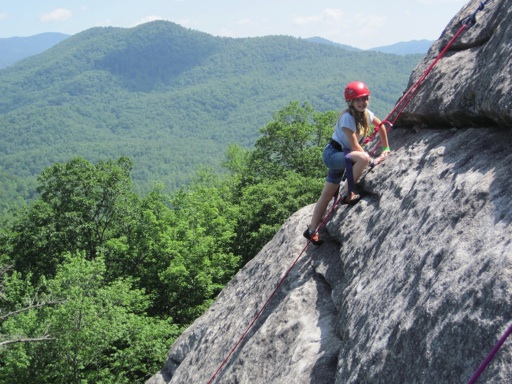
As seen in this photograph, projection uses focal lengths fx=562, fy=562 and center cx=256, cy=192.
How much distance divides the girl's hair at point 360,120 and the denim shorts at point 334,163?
0.41 meters

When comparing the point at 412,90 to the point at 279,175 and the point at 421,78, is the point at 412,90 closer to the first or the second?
the point at 421,78

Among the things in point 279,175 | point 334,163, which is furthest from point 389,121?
point 279,175

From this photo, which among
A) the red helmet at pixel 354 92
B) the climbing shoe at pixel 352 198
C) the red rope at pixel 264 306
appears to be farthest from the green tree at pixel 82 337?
the red helmet at pixel 354 92

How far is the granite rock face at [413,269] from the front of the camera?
4.52 meters

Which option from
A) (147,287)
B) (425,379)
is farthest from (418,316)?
(147,287)

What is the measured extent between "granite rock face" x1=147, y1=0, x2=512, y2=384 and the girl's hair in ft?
2.00

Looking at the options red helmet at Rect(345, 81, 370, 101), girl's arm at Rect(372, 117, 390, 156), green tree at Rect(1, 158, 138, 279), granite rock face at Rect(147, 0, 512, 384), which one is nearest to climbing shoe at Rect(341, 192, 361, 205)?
granite rock face at Rect(147, 0, 512, 384)

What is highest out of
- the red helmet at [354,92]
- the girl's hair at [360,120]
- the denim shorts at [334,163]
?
the red helmet at [354,92]

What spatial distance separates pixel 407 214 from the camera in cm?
645

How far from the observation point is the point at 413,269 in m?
5.54

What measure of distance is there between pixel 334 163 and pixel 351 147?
14.3 inches

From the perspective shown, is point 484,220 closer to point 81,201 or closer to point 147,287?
point 147,287

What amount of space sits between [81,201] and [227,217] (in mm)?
8381

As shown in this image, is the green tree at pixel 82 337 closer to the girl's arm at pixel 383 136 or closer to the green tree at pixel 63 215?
the green tree at pixel 63 215
